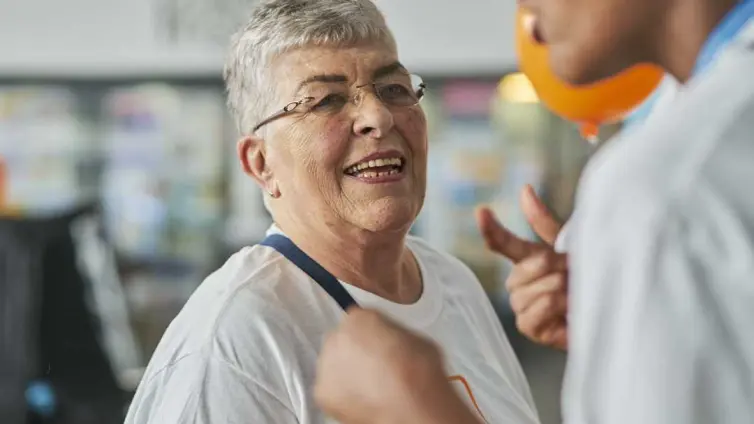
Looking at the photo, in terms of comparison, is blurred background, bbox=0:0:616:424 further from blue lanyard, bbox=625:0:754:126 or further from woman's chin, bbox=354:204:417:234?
blue lanyard, bbox=625:0:754:126

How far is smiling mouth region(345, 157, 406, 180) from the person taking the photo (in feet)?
4.86

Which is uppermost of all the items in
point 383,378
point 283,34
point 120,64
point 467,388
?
point 283,34

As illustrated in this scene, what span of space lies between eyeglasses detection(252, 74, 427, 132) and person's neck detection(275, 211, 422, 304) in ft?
0.58

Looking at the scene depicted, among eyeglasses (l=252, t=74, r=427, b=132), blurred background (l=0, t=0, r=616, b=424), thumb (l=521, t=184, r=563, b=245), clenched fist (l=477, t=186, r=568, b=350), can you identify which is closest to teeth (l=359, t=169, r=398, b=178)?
eyeglasses (l=252, t=74, r=427, b=132)

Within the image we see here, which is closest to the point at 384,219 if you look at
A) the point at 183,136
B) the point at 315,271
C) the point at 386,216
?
the point at 386,216

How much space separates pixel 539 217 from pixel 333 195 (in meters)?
0.35

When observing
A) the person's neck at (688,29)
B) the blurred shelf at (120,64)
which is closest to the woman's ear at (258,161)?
the person's neck at (688,29)

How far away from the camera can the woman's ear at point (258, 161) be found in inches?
60.3

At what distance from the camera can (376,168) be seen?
1.50 meters

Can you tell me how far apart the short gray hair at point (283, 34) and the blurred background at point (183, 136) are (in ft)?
12.6

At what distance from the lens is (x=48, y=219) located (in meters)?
A: 2.89

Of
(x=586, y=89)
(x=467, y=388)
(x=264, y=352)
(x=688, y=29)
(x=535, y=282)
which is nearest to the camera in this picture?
(x=688, y=29)

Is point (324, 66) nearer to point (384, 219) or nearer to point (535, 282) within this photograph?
point (384, 219)

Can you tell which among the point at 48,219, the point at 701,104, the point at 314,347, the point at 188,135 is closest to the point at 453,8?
the point at 188,135
